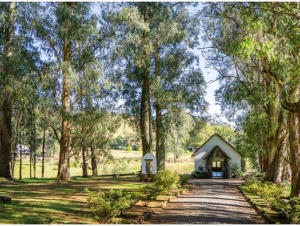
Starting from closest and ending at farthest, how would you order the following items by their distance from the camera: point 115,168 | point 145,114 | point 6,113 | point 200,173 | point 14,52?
point 14,52
point 6,113
point 145,114
point 200,173
point 115,168

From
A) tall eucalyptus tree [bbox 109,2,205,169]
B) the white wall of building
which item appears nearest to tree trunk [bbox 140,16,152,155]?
tall eucalyptus tree [bbox 109,2,205,169]

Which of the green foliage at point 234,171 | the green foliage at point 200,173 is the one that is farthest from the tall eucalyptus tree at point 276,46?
the green foliage at point 234,171

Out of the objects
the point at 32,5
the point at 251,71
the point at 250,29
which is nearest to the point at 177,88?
the point at 251,71

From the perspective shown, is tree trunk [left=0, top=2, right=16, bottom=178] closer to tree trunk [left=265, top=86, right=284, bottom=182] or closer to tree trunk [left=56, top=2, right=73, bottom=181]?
tree trunk [left=56, top=2, right=73, bottom=181]

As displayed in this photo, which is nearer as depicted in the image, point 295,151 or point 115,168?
point 295,151

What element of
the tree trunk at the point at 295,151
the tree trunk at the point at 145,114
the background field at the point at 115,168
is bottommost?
the background field at the point at 115,168

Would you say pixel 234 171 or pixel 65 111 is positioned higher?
pixel 65 111

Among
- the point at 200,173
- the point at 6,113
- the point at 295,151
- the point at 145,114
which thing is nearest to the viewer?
the point at 295,151

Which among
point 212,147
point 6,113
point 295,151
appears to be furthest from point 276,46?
point 212,147

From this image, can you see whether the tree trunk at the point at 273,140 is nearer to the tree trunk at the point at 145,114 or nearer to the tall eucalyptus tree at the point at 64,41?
the tree trunk at the point at 145,114

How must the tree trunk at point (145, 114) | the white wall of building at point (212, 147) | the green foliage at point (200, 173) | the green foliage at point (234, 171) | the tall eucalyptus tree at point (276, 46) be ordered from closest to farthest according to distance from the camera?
the tall eucalyptus tree at point (276, 46), the tree trunk at point (145, 114), the green foliage at point (200, 173), the green foliage at point (234, 171), the white wall of building at point (212, 147)

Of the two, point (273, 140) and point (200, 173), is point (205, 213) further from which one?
point (200, 173)

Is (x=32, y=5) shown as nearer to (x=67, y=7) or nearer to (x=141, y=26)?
(x=67, y=7)

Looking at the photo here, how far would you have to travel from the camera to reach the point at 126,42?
20.5 metres
